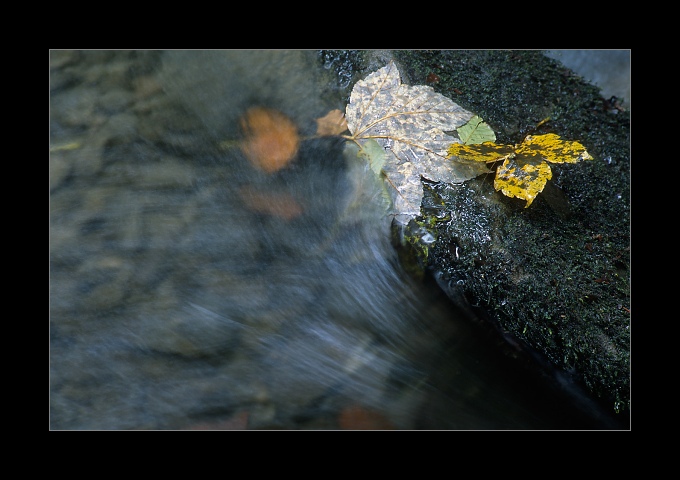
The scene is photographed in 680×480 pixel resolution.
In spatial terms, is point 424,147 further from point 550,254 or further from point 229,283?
point 229,283

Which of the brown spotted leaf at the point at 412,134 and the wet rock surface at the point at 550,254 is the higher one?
the brown spotted leaf at the point at 412,134

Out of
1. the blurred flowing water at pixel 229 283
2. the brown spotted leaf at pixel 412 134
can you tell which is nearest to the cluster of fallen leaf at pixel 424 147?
the brown spotted leaf at pixel 412 134

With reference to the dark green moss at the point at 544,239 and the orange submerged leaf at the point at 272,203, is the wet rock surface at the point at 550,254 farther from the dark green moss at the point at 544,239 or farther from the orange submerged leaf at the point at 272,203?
the orange submerged leaf at the point at 272,203

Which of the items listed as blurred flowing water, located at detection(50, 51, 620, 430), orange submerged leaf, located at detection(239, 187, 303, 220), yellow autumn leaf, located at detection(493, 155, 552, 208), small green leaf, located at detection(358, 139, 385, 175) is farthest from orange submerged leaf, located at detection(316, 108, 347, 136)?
yellow autumn leaf, located at detection(493, 155, 552, 208)

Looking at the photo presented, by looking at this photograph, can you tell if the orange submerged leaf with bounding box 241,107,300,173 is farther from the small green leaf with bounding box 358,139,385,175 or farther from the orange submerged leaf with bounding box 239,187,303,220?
the small green leaf with bounding box 358,139,385,175

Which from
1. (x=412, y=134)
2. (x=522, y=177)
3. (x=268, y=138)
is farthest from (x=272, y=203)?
(x=522, y=177)

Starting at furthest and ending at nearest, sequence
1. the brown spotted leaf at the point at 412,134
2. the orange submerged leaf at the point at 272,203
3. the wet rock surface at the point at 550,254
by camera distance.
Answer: the orange submerged leaf at the point at 272,203, the brown spotted leaf at the point at 412,134, the wet rock surface at the point at 550,254

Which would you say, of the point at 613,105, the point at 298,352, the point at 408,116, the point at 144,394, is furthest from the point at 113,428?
the point at 613,105
